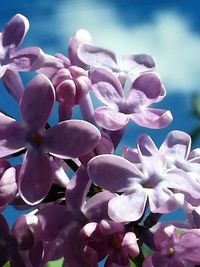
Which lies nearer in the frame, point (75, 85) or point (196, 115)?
point (75, 85)

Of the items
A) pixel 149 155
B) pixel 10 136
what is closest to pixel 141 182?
pixel 149 155

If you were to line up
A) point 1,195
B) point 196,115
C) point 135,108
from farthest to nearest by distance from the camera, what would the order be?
point 196,115, point 135,108, point 1,195

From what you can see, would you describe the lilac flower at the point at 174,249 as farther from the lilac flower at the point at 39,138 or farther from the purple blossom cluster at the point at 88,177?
the lilac flower at the point at 39,138

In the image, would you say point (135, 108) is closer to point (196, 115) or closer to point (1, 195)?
point (1, 195)

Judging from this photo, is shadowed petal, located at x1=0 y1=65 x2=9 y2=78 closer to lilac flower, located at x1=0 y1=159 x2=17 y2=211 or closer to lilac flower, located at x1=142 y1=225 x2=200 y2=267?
lilac flower, located at x1=0 y1=159 x2=17 y2=211

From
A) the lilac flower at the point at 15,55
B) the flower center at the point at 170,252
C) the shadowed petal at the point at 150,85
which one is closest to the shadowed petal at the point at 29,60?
the lilac flower at the point at 15,55

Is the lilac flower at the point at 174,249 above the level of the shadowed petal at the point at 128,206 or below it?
below

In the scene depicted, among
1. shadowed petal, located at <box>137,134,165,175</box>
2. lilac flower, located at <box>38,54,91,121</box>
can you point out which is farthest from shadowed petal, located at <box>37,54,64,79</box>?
shadowed petal, located at <box>137,134,165,175</box>

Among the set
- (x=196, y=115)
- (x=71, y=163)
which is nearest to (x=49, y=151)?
(x=71, y=163)
